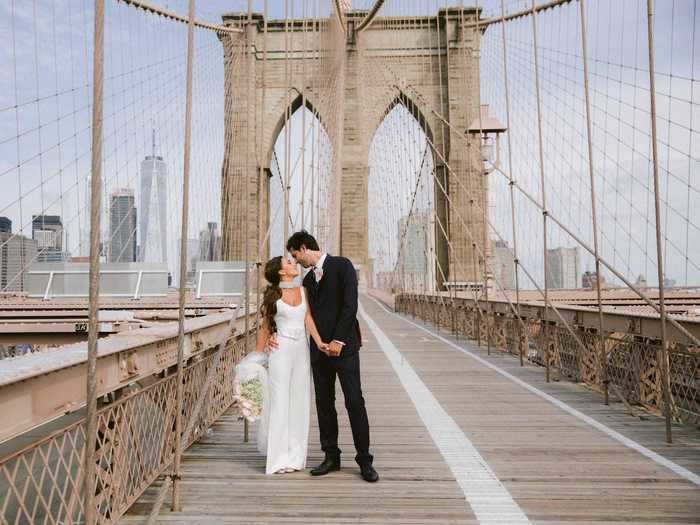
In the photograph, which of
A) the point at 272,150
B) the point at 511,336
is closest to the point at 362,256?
the point at 272,150

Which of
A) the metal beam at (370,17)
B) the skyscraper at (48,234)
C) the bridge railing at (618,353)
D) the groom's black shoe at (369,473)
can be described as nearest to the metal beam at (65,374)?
the groom's black shoe at (369,473)

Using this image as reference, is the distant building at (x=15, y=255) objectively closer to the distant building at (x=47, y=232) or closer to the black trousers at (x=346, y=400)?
the distant building at (x=47, y=232)

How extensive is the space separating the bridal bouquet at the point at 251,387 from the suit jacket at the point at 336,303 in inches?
11.5

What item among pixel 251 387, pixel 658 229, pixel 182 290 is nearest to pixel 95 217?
pixel 182 290

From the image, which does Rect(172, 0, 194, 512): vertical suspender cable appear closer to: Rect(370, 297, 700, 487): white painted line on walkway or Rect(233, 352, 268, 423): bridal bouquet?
Rect(233, 352, 268, 423): bridal bouquet

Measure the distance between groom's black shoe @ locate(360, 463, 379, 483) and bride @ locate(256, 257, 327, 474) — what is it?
314 mm

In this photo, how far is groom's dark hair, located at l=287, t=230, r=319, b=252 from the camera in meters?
3.16

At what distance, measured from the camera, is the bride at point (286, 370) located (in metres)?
3.11

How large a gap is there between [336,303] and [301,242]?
0.34 m

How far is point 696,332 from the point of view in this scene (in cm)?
405

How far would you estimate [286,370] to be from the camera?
10.2ft

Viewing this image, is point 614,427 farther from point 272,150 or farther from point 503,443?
point 272,150

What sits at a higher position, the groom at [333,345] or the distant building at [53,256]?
the distant building at [53,256]

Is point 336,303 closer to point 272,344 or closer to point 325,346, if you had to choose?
point 325,346
